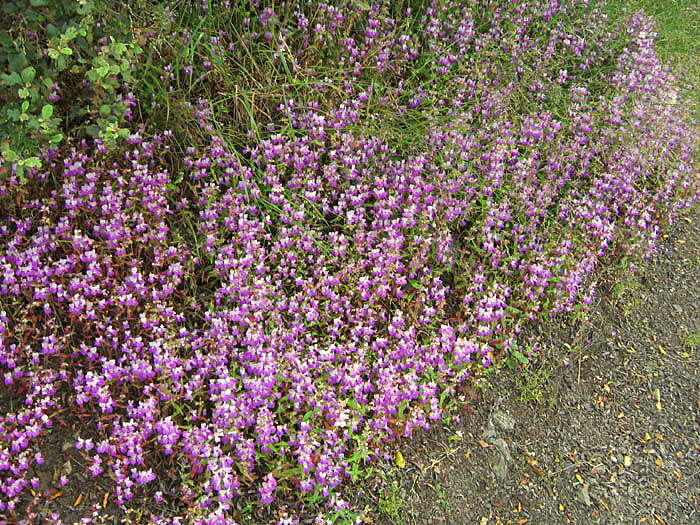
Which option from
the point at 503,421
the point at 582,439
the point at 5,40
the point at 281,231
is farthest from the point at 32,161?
the point at 582,439

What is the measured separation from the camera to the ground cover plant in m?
2.70

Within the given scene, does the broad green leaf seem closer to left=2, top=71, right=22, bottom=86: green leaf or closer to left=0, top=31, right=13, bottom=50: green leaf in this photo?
left=2, top=71, right=22, bottom=86: green leaf

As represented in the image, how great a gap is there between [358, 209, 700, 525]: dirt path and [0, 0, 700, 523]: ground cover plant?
7.9 inches

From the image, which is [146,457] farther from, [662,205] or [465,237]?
[662,205]

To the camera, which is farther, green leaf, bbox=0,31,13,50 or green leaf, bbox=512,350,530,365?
green leaf, bbox=512,350,530,365

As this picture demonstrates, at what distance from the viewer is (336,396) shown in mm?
2953

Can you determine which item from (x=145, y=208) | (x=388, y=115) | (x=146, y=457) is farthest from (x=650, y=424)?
(x=145, y=208)

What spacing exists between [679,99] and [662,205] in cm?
127

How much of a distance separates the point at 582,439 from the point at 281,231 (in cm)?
196

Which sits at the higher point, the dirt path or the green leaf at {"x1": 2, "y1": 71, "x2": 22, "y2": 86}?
the green leaf at {"x1": 2, "y1": 71, "x2": 22, "y2": 86}

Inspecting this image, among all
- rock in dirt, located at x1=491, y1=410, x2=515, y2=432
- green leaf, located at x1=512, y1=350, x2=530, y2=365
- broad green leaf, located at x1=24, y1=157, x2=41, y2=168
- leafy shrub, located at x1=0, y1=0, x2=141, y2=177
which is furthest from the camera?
green leaf, located at x1=512, y1=350, x2=530, y2=365

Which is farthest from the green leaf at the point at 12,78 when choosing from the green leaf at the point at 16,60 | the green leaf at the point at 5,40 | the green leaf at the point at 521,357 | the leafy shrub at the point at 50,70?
the green leaf at the point at 521,357

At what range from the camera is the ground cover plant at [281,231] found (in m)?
2.70

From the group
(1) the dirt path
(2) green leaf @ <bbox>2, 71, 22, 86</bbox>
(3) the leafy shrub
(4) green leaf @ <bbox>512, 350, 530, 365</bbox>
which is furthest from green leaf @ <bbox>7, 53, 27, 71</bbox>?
(4) green leaf @ <bbox>512, 350, 530, 365</bbox>
